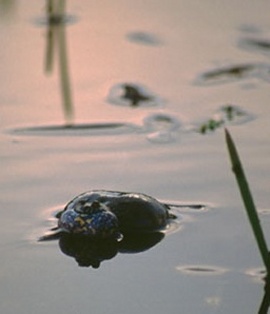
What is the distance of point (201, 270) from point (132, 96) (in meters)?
1.33

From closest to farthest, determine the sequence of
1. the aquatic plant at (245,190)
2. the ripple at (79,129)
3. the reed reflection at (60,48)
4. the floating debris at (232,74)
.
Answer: the aquatic plant at (245,190), the ripple at (79,129), the reed reflection at (60,48), the floating debris at (232,74)

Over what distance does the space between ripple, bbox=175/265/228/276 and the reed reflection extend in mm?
1061

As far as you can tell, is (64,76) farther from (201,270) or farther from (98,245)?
(201,270)

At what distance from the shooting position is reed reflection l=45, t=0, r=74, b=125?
166 inches

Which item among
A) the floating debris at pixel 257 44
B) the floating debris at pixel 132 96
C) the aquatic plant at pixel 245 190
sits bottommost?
the aquatic plant at pixel 245 190

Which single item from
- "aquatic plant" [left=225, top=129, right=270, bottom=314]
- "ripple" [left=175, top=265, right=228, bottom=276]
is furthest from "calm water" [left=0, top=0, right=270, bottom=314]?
"aquatic plant" [left=225, top=129, right=270, bottom=314]

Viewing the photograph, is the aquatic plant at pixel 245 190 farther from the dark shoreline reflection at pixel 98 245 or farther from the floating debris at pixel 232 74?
the floating debris at pixel 232 74

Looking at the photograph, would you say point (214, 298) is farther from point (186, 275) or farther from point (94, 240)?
point (94, 240)

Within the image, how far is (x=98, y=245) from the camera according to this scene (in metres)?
3.44

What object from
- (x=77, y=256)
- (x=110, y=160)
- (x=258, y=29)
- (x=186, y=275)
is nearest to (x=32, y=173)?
(x=110, y=160)

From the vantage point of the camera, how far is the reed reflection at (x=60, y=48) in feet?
13.8

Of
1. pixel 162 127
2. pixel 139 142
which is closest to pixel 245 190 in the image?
pixel 139 142

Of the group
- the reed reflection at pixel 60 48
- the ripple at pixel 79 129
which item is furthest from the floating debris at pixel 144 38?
the ripple at pixel 79 129

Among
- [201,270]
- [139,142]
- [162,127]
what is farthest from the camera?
[162,127]
